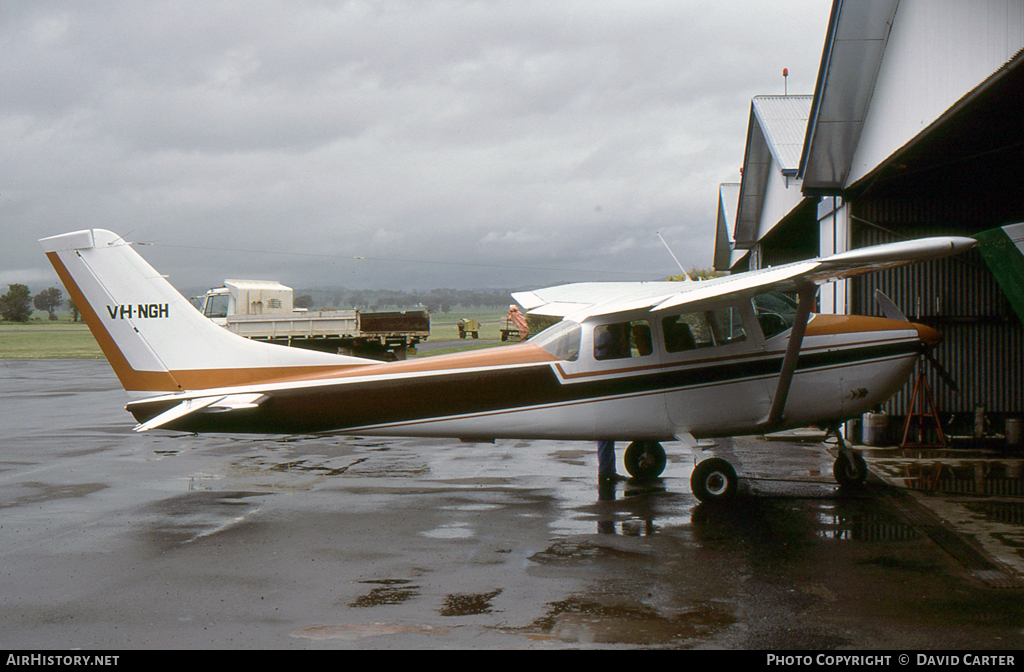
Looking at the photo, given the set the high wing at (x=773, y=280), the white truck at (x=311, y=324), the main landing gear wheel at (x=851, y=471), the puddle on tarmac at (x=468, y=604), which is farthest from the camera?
the white truck at (x=311, y=324)

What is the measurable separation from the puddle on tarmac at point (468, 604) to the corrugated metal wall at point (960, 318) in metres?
9.11

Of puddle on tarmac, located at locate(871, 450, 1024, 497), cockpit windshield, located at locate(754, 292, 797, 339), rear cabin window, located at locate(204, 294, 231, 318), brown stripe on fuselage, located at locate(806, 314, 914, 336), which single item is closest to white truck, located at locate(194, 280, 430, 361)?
rear cabin window, located at locate(204, 294, 231, 318)

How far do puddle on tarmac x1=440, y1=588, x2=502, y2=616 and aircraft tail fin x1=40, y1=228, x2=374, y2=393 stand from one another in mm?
3776

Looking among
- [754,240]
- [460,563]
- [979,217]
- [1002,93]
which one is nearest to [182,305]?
[460,563]

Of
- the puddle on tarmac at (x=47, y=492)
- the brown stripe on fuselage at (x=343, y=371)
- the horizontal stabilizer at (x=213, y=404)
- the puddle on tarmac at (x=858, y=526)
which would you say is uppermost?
the brown stripe on fuselage at (x=343, y=371)

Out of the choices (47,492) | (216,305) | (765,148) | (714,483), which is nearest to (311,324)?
(216,305)

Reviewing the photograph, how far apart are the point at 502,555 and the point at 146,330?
4.77m

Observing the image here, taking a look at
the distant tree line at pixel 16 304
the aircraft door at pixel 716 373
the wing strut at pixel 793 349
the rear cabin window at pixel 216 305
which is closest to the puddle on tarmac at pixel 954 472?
the wing strut at pixel 793 349

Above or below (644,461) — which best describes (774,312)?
above

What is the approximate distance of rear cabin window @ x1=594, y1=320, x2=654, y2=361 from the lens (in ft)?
27.6

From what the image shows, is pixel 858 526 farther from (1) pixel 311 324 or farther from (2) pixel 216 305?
(2) pixel 216 305

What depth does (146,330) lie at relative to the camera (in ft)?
27.7

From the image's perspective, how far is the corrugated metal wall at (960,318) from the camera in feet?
40.2

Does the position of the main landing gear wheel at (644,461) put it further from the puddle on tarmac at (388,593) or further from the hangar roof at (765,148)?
the hangar roof at (765,148)
